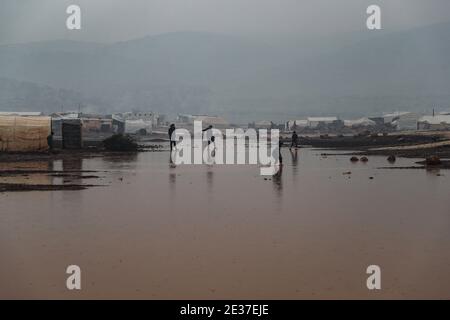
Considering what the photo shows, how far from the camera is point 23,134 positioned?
29766 millimetres

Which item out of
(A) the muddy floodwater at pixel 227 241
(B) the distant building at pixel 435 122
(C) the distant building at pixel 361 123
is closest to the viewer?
(A) the muddy floodwater at pixel 227 241

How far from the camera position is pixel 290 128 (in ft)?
385

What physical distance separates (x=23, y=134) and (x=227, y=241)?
23.0 m

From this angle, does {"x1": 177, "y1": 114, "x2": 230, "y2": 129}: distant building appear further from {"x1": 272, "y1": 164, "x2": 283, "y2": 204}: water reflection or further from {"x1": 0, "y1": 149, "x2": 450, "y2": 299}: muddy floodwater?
{"x1": 0, "y1": 149, "x2": 450, "y2": 299}: muddy floodwater

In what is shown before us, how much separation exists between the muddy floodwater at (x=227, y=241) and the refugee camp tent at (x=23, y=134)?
14.7 m

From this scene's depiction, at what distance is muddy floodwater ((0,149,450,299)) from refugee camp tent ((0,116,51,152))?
14.7 m

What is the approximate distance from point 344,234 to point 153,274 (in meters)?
3.53

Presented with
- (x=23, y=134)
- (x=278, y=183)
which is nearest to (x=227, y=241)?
(x=278, y=183)

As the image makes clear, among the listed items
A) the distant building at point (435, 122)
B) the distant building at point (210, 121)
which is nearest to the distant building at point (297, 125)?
the distant building at point (210, 121)

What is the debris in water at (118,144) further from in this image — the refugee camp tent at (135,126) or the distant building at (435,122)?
the refugee camp tent at (135,126)

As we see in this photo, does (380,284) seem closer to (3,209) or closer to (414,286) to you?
(414,286)

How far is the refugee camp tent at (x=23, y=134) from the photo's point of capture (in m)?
29.4

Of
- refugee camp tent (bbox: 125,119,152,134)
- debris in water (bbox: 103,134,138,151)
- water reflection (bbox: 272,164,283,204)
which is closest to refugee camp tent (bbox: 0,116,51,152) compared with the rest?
debris in water (bbox: 103,134,138,151)
